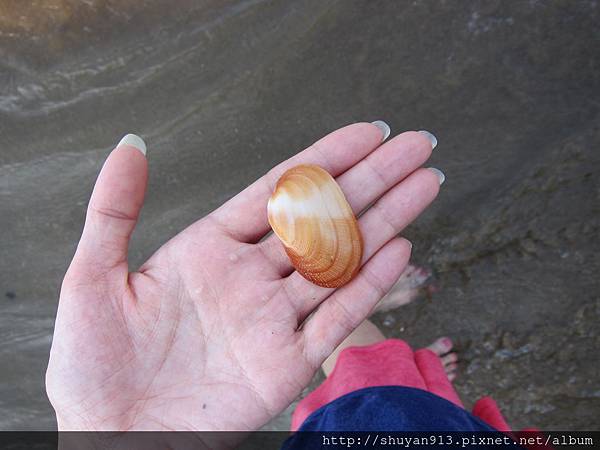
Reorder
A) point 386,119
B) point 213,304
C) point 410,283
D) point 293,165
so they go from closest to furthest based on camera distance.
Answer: point 213,304
point 293,165
point 386,119
point 410,283

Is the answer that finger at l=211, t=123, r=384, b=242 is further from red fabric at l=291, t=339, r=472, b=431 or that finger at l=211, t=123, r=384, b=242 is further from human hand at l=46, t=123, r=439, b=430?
red fabric at l=291, t=339, r=472, b=431

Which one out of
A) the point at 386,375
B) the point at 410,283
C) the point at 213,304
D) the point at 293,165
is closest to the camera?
the point at 213,304

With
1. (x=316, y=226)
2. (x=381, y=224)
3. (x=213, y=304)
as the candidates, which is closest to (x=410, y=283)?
(x=381, y=224)

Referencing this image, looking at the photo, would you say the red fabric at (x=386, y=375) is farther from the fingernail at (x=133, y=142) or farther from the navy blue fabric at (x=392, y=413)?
the fingernail at (x=133, y=142)

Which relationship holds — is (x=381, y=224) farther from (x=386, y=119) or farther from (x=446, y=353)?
(x=446, y=353)

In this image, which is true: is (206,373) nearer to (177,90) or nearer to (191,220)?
(191,220)
